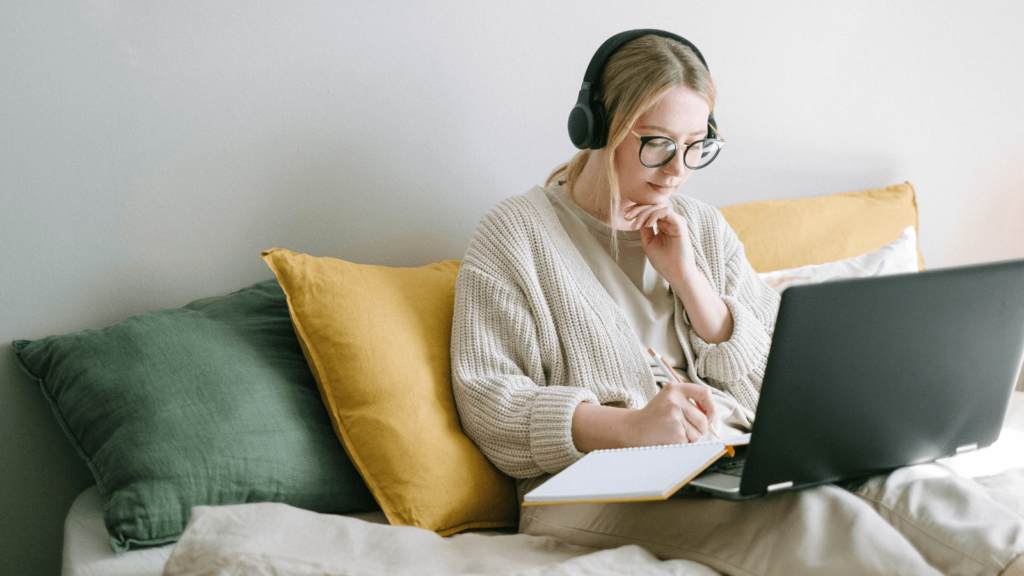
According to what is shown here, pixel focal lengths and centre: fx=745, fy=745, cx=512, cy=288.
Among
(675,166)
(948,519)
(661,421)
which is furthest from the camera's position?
(675,166)

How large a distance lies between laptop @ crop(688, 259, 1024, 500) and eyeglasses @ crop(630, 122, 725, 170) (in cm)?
52

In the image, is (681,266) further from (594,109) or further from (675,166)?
(594,109)

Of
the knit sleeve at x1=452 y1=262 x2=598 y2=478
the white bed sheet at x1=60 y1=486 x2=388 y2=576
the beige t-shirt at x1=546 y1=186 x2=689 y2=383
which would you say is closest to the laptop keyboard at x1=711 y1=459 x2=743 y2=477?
the knit sleeve at x1=452 y1=262 x2=598 y2=478

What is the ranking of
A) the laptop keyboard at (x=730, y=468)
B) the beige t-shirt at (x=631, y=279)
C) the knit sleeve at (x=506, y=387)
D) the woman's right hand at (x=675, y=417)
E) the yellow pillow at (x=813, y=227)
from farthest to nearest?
the yellow pillow at (x=813, y=227)
the beige t-shirt at (x=631, y=279)
the knit sleeve at (x=506, y=387)
the woman's right hand at (x=675, y=417)
the laptop keyboard at (x=730, y=468)

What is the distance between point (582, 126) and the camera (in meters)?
1.25

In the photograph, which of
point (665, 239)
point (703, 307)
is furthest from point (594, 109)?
point (703, 307)

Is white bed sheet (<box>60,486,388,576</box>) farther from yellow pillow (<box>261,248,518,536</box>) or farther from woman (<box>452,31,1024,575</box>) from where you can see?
woman (<box>452,31,1024,575</box>)

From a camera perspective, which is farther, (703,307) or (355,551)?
(703,307)

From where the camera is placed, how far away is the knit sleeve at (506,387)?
1087 millimetres

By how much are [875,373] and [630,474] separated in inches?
10.9

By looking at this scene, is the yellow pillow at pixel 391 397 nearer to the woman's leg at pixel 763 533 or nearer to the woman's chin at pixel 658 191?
the woman's leg at pixel 763 533

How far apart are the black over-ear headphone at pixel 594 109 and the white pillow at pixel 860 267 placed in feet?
1.50

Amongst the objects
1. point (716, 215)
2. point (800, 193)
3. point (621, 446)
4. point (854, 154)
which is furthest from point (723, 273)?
point (854, 154)

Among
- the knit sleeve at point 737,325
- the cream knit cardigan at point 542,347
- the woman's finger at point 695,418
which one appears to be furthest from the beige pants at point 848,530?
the knit sleeve at point 737,325
